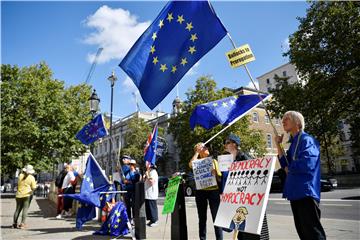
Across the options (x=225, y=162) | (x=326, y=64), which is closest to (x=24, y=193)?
(x=225, y=162)

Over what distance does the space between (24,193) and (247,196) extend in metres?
8.07

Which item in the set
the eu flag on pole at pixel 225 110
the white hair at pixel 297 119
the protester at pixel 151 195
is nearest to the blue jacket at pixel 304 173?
the white hair at pixel 297 119

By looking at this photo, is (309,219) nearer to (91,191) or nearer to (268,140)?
(91,191)

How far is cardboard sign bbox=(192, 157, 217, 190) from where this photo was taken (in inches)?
216

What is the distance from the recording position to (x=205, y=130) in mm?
38938

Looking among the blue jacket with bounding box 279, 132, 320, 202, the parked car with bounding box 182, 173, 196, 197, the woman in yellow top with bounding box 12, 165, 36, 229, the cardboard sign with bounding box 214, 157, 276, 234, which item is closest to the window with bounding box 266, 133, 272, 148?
the parked car with bounding box 182, 173, 196, 197

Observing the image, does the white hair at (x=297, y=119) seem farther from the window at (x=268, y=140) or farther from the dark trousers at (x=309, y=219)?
the window at (x=268, y=140)

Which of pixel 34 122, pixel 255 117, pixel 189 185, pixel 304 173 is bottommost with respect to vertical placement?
pixel 189 185

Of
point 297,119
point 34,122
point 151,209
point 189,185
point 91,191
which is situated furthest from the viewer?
point 34,122

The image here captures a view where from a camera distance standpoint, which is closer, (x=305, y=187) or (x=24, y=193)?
(x=305, y=187)

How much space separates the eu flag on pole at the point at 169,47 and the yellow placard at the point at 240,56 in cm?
77

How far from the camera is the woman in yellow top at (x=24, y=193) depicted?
9.41 metres

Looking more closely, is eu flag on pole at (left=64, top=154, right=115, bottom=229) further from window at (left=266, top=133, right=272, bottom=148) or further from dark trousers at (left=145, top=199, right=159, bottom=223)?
window at (left=266, top=133, right=272, bottom=148)

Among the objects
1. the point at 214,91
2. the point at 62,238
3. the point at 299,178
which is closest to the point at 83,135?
the point at 62,238
